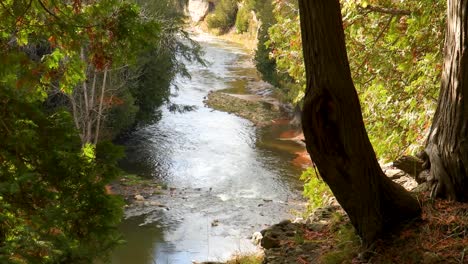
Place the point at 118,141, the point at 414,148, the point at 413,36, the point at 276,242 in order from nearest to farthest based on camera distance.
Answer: the point at 276,242 < the point at 414,148 < the point at 413,36 < the point at 118,141

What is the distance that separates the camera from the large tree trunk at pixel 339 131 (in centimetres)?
334

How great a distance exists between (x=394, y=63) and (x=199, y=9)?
1937 inches

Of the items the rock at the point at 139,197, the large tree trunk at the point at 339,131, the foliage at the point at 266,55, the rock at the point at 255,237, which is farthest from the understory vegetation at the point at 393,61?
the foliage at the point at 266,55

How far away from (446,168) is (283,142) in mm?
18671

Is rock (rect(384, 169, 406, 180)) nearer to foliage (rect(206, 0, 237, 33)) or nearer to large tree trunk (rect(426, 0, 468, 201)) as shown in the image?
large tree trunk (rect(426, 0, 468, 201))

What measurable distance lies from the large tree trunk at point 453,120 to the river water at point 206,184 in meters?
5.60

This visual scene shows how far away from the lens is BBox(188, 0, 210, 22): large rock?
54.4 m

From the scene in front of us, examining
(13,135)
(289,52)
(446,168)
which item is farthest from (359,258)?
(289,52)

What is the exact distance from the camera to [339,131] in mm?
3582

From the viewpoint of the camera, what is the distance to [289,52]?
29.0 ft

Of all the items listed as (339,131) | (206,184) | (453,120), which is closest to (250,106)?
(206,184)

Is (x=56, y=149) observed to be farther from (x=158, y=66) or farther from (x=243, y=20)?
(x=243, y=20)

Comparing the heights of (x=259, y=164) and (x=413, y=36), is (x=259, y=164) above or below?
below

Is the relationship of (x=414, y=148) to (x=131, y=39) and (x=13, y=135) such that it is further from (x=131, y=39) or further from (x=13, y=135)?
(x=13, y=135)
